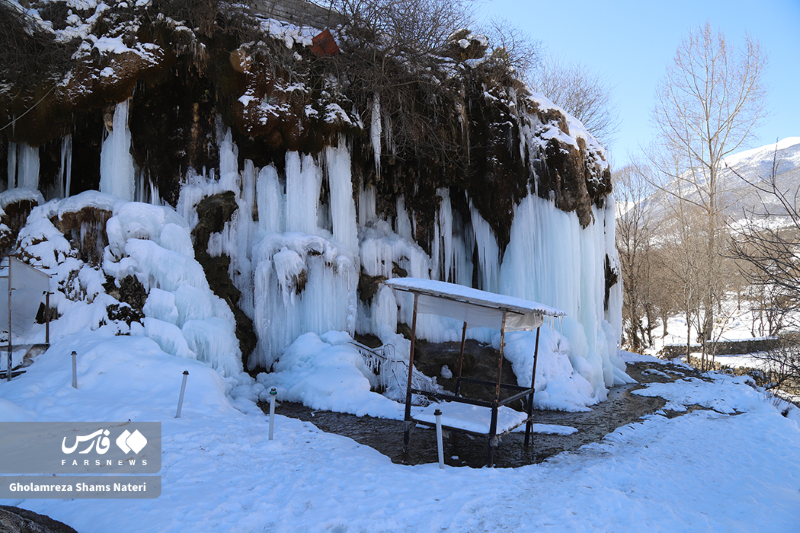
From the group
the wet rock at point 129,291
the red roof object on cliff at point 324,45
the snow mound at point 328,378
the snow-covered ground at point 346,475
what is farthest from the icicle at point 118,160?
the snow mound at point 328,378

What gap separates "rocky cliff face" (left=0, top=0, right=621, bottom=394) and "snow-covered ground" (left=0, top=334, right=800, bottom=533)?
3.32 metres

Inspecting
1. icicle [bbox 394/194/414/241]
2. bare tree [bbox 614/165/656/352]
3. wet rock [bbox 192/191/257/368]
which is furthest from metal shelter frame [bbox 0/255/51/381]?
bare tree [bbox 614/165/656/352]

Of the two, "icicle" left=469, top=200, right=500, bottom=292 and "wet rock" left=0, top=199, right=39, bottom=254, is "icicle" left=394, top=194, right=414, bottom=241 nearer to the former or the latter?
"icicle" left=469, top=200, right=500, bottom=292

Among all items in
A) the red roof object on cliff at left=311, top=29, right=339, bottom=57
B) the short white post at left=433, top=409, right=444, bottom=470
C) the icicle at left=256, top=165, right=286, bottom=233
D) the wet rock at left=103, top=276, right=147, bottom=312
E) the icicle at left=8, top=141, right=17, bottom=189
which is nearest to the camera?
the short white post at left=433, top=409, right=444, bottom=470

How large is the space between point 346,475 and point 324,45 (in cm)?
1209

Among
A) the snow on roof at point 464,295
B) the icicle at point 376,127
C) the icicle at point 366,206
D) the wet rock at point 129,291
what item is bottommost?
the wet rock at point 129,291

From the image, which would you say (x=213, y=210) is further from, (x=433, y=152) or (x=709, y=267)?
(x=709, y=267)

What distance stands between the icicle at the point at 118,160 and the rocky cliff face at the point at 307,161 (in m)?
0.04

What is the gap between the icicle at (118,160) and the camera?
11.9m

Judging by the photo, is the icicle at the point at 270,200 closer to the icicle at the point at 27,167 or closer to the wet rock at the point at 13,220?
the wet rock at the point at 13,220

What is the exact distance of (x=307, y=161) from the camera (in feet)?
43.8

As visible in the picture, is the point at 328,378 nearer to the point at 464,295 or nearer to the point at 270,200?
the point at 464,295

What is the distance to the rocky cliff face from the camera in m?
12.0

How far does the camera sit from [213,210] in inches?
508
